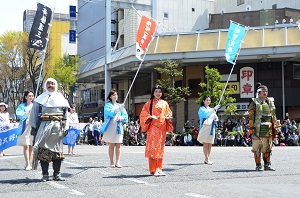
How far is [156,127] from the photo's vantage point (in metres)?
10.3

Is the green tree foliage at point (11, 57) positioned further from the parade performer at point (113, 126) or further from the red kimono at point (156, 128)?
the red kimono at point (156, 128)

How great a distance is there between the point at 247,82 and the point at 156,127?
29.9 metres

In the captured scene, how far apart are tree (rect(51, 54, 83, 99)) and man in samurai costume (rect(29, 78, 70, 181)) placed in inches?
1500

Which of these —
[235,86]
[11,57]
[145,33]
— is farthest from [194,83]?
[145,33]

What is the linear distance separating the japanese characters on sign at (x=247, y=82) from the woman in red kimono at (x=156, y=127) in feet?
96.5

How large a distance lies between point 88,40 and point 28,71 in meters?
11.9

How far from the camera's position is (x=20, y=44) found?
45.1 metres

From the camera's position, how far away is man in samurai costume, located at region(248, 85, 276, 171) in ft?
36.8

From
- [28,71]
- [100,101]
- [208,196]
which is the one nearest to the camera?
[208,196]

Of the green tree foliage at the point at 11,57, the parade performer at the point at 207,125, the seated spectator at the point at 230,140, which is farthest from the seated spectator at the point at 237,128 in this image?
the green tree foliage at the point at 11,57

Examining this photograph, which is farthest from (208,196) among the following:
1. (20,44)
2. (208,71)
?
(20,44)

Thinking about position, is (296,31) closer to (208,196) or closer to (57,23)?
(208,196)

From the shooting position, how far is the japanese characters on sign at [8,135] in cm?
1293

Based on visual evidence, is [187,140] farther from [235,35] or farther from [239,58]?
[235,35]
